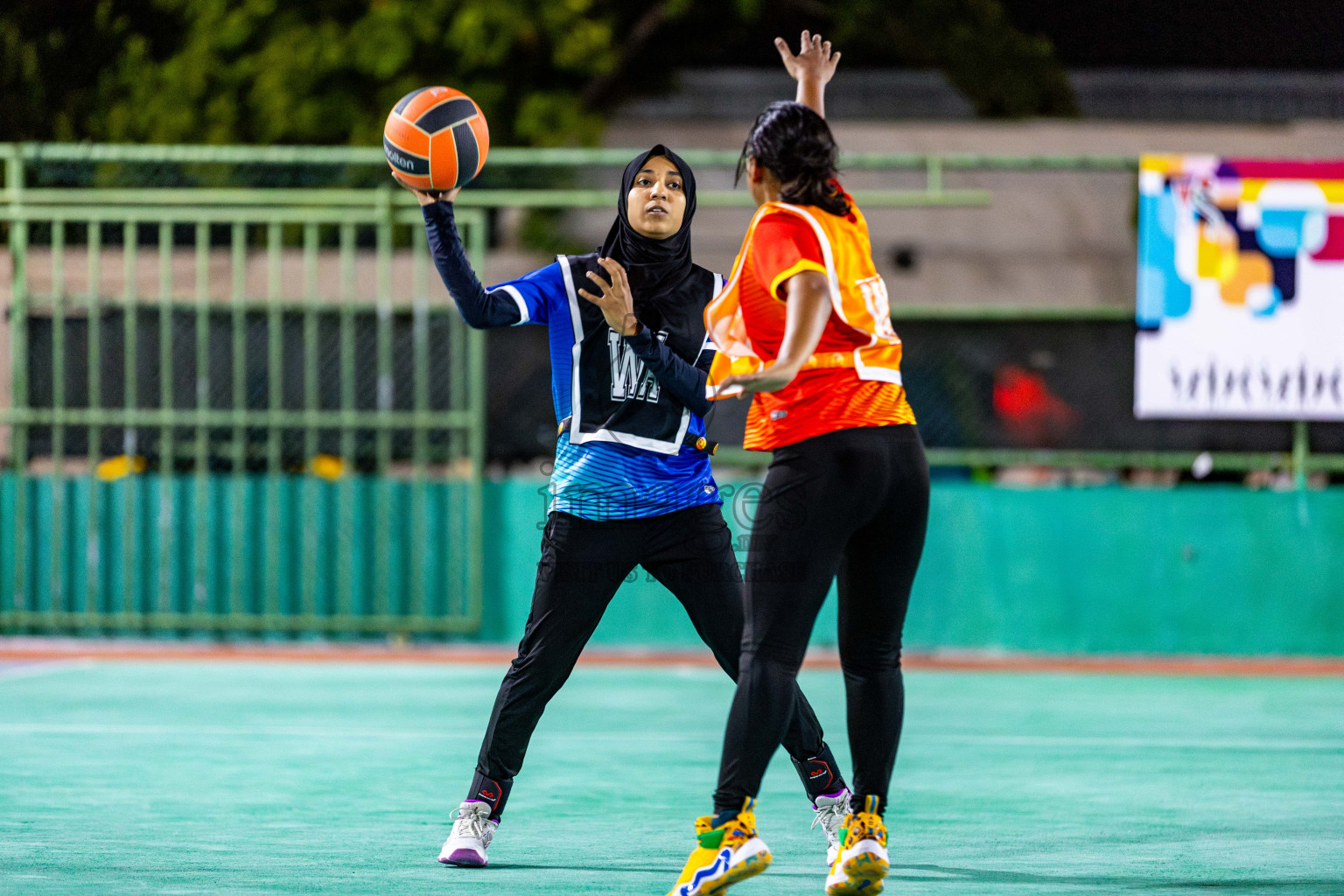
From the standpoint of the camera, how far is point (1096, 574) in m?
12.0

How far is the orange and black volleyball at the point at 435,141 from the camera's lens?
5141 millimetres

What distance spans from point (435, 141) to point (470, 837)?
7.08 feet

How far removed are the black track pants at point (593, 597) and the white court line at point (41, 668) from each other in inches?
241

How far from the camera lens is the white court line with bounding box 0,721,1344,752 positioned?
7797mm

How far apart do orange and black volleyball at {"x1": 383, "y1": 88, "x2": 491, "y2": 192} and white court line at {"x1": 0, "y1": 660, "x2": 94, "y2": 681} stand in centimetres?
619

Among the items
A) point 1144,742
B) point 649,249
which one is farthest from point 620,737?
point 649,249

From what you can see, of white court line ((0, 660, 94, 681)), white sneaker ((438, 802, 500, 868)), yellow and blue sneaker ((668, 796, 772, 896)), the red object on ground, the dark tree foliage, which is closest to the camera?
yellow and blue sneaker ((668, 796, 772, 896))

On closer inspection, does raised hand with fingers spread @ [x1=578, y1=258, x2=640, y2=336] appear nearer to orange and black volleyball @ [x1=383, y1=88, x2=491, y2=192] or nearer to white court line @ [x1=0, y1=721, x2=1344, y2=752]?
orange and black volleyball @ [x1=383, y1=88, x2=491, y2=192]

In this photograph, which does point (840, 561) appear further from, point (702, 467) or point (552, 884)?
point (552, 884)

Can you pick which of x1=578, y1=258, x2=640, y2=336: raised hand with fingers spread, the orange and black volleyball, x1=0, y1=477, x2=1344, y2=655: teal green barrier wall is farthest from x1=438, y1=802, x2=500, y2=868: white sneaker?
x1=0, y1=477, x2=1344, y2=655: teal green barrier wall

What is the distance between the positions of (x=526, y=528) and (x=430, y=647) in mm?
1264

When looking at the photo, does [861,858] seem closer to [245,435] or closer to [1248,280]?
[1248,280]

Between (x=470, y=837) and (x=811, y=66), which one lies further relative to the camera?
(x=470, y=837)

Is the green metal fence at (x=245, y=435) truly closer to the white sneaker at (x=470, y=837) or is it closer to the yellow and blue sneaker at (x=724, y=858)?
the white sneaker at (x=470, y=837)
